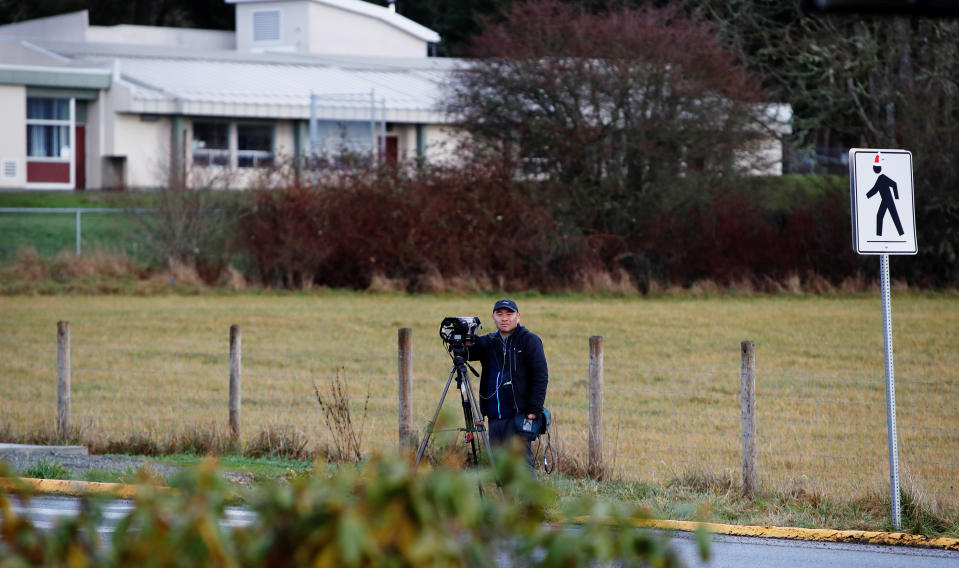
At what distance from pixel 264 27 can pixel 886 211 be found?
44.9m

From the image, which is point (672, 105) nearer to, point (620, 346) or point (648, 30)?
point (648, 30)

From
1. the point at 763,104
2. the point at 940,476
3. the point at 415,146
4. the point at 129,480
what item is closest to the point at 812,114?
the point at 763,104

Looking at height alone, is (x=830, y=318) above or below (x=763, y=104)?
below

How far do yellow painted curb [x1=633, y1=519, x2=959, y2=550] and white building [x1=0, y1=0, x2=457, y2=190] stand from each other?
26788 millimetres

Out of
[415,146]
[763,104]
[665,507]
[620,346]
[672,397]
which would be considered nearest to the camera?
[665,507]

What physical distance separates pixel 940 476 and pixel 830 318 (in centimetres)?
1486

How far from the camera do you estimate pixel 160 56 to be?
151 ft

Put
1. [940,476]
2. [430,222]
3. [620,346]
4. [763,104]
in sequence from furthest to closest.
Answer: [763,104] → [430,222] → [620,346] → [940,476]

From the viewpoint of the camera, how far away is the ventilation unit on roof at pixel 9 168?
3991 centimetres

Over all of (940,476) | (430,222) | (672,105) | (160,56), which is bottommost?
(940,476)

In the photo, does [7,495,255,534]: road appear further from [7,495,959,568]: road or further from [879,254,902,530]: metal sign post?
[879,254,902,530]: metal sign post

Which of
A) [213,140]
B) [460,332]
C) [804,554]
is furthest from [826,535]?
[213,140]

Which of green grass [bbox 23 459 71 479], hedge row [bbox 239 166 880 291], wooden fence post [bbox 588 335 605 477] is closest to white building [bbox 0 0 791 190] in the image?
hedge row [bbox 239 166 880 291]

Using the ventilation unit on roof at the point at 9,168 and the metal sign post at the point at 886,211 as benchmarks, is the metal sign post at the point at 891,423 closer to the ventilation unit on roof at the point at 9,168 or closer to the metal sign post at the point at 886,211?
the metal sign post at the point at 886,211
